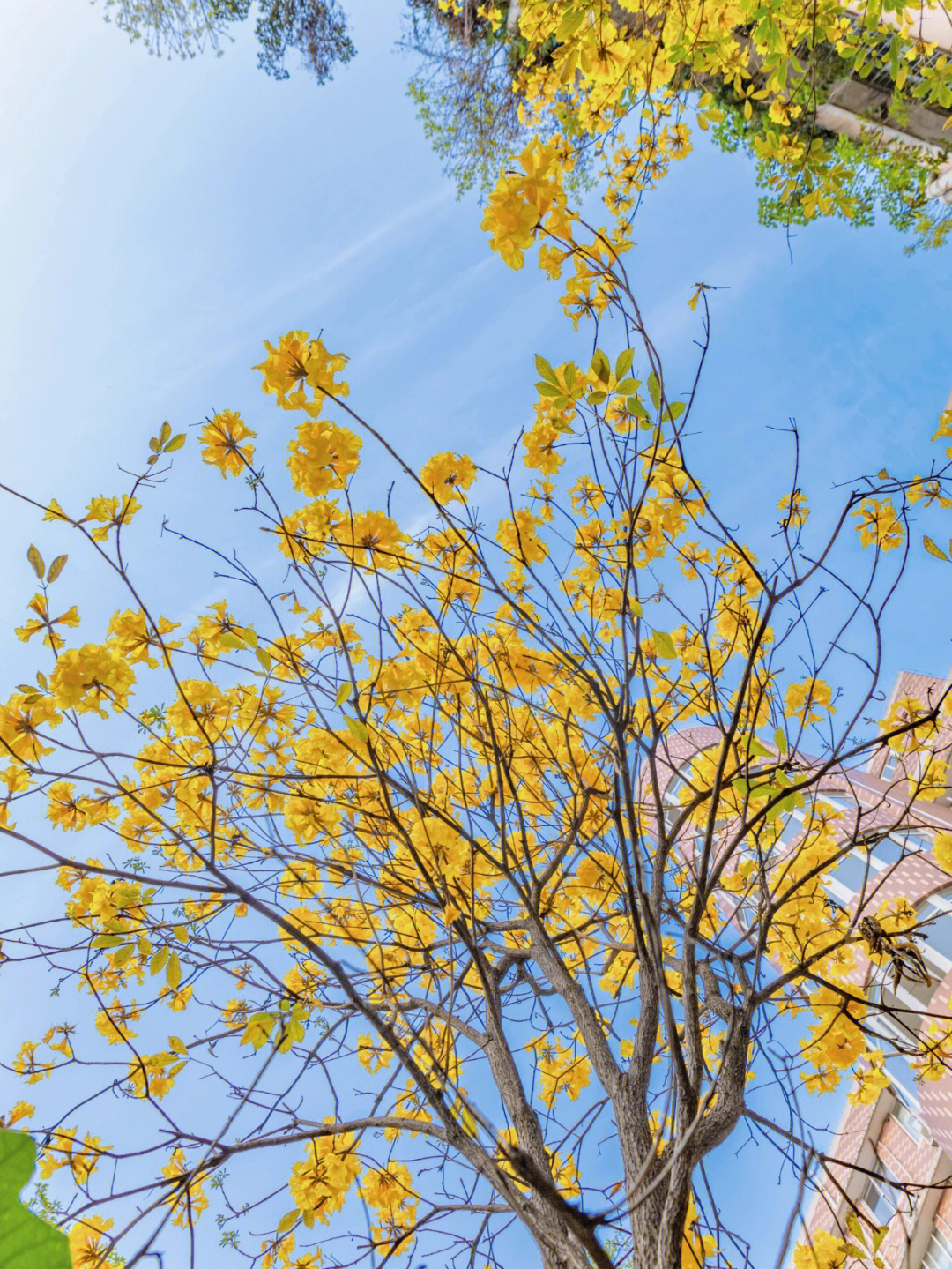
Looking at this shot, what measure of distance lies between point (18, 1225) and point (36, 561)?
1.54 meters

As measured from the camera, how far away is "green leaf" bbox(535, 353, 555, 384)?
1.33 metres

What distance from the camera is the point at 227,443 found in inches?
72.1

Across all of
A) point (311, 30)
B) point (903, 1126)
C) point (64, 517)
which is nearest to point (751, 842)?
point (64, 517)

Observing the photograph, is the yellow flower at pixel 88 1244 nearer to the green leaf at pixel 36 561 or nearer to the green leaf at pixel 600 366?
the green leaf at pixel 36 561

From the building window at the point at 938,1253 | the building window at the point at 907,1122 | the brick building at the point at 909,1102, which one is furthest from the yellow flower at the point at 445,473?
the building window at the point at 938,1253

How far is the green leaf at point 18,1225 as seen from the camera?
265mm

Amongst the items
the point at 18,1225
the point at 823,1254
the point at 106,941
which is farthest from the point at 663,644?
the point at 823,1254

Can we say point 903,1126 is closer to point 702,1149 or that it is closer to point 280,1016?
point 702,1149

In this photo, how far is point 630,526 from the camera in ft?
4.37

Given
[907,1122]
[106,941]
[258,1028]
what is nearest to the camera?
[258,1028]

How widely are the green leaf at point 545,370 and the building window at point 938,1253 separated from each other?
10509 mm

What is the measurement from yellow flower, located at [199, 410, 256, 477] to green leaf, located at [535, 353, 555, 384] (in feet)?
2.84

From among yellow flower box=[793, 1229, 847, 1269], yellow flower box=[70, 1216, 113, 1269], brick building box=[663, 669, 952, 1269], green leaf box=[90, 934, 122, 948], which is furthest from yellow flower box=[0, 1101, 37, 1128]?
brick building box=[663, 669, 952, 1269]

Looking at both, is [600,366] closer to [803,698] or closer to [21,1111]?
[803,698]
